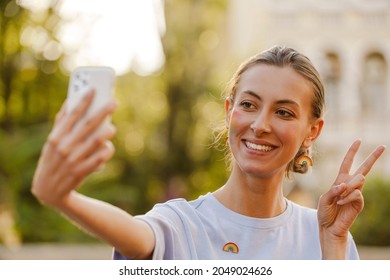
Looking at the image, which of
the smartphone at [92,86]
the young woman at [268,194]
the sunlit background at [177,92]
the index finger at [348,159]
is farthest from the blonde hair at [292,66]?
the sunlit background at [177,92]

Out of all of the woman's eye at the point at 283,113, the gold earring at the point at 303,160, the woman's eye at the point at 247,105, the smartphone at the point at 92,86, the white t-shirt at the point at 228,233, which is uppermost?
the smartphone at the point at 92,86

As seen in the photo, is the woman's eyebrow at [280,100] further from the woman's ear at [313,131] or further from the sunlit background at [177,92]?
the sunlit background at [177,92]

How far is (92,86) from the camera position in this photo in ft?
2.43

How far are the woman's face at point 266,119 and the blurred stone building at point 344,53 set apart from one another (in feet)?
18.8

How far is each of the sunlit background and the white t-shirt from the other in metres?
5.01

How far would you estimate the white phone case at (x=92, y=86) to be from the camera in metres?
0.74

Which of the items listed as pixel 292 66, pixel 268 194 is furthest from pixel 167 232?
pixel 292 66

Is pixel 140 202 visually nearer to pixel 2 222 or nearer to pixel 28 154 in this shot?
pixel 28 154

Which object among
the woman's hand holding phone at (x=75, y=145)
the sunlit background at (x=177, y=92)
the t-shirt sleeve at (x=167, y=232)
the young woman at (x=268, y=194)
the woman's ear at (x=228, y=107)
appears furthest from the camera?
the sunlit background at (x=177, y=92)

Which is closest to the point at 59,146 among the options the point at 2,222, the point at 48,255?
the point at 48,255

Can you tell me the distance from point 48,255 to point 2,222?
34.4 inches

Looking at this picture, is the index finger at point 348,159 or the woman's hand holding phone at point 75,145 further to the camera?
the index finger at point 348,159

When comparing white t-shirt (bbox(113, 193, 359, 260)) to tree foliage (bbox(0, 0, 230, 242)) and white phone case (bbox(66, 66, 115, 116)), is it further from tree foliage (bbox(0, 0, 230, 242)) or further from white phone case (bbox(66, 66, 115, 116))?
tree foliage (bbox(0, 0, 230, 242))

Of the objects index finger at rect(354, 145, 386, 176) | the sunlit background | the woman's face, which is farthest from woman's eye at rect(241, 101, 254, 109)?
the sunlit background
